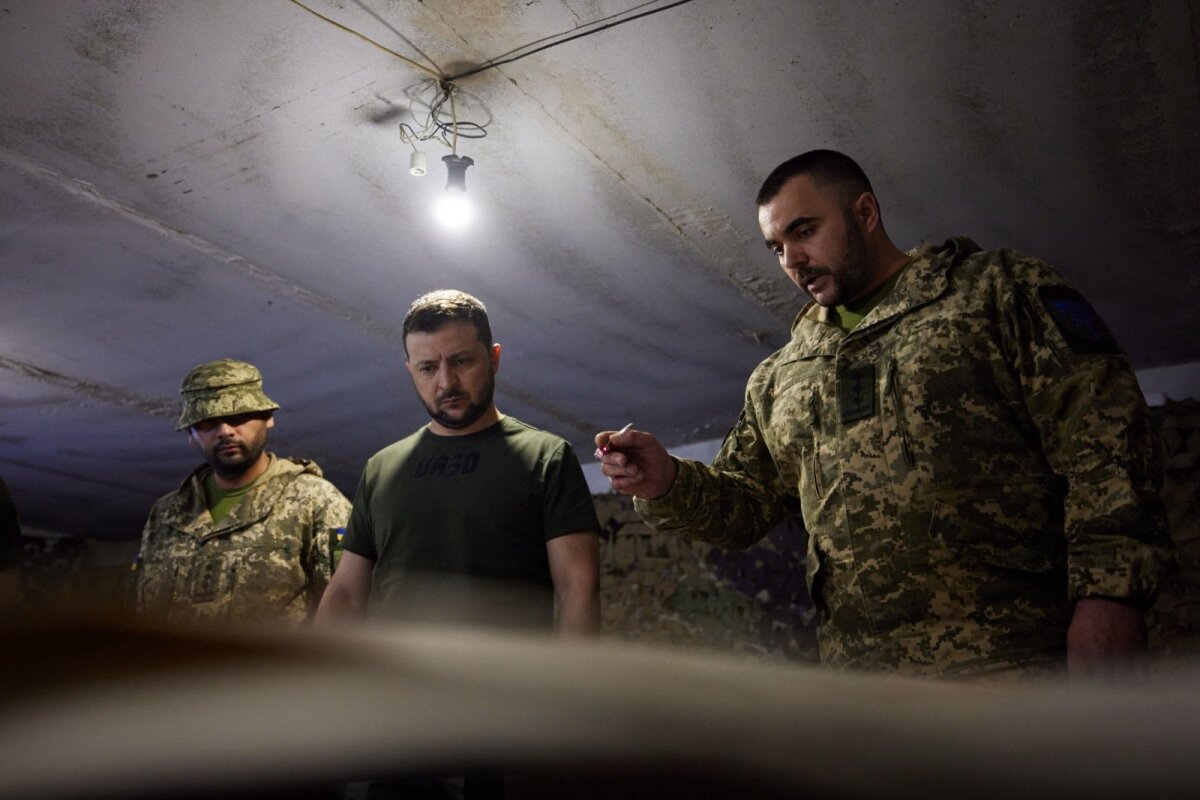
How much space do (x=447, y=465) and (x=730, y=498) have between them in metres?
0.75

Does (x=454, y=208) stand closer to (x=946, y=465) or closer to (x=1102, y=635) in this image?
(x=946, y=465)

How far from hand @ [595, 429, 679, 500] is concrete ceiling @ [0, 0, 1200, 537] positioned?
1211 millimetres

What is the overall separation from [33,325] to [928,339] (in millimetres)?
3944

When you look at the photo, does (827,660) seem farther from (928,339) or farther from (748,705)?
(748,705)

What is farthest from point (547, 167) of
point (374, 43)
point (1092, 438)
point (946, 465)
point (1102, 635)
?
point (1102, 635)

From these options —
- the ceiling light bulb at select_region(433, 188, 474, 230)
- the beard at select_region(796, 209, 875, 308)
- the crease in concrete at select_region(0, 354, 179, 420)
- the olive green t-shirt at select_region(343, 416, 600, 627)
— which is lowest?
the olive green t-shirt at select_region(343, 416, 600, 627)

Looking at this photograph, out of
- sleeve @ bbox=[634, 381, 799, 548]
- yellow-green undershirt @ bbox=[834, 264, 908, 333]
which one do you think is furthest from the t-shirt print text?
yellow-green undershirt @ bbox=[834, 264, 908, 333]

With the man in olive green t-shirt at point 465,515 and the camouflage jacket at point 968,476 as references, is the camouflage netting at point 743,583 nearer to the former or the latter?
the man in olive green t-shirt at point 465,515

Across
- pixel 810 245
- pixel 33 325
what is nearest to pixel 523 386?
pixel 33 325

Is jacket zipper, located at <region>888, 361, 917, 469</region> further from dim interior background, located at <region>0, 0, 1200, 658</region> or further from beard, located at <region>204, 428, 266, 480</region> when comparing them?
beard, located at <region>204, 428, 266, 480</region>

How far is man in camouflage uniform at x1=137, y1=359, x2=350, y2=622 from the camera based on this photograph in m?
3.14

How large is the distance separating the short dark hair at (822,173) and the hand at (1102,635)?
1.02 metres

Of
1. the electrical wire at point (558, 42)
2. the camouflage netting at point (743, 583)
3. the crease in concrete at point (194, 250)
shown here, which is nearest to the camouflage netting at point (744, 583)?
the camouflage netting at point (743, 583)

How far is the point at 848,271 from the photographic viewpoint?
6.50 feet
